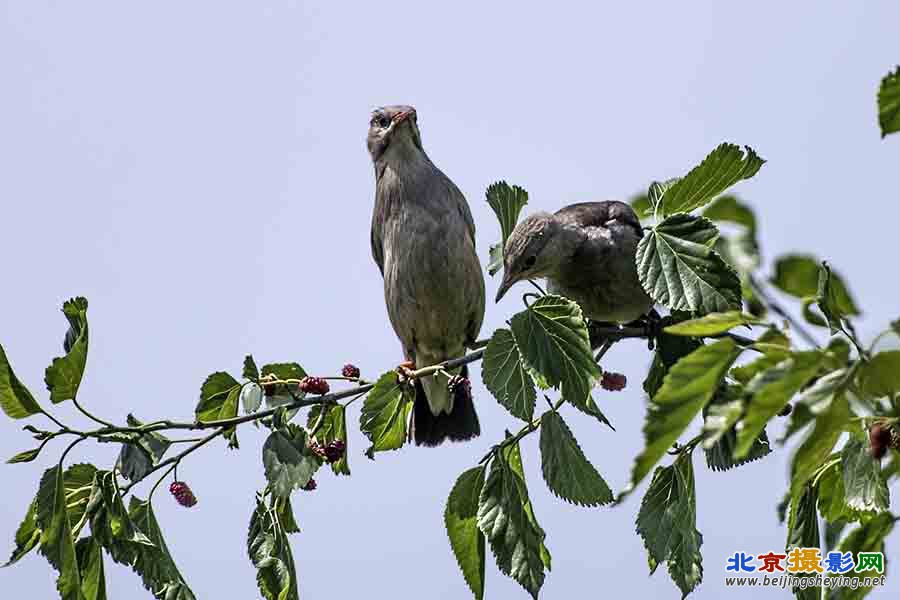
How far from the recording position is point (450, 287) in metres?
6.64

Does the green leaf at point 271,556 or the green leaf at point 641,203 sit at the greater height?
the green leaf at point 641,203

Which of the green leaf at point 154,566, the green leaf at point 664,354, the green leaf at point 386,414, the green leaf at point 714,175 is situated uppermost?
the green leaf at point 714,175

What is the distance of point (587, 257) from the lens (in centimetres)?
556

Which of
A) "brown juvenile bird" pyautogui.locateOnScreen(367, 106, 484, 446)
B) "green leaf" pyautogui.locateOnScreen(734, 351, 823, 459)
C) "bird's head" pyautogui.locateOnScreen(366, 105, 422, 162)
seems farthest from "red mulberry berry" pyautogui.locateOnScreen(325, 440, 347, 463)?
"bird's head" pyautogui.locateOnScreen(366, 105, 422, 162)

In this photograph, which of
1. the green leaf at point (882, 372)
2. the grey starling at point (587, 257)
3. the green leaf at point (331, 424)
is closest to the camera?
the green leaf at point (882, 372)

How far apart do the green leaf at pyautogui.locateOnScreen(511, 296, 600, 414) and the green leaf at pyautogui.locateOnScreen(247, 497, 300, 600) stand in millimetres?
1118

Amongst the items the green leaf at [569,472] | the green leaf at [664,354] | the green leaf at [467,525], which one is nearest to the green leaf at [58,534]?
the green leaf at [467,525]

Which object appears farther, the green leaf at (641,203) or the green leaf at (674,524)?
the green leaf at (641,203)

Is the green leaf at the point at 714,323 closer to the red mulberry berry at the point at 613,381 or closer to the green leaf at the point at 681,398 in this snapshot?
the green leaf at the point at 681,398

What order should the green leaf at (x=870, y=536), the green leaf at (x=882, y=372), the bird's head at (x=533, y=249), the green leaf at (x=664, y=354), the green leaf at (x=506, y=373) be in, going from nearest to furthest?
the green leaf at (x=882, y=372) → the green leaf at (x=870, y=536) → the green leaf at (x=506, y=373) → the green leaf at (x=664, y=354) → the bird's head at (x=533, y=249)

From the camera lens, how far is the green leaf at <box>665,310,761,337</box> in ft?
7.42

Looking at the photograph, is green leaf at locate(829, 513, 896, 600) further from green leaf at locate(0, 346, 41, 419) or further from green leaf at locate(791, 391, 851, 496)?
green leaf at locate(0, 346, 41, 419)

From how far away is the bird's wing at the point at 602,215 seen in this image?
5.64 meters

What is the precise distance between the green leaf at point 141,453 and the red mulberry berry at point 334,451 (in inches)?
23.5
